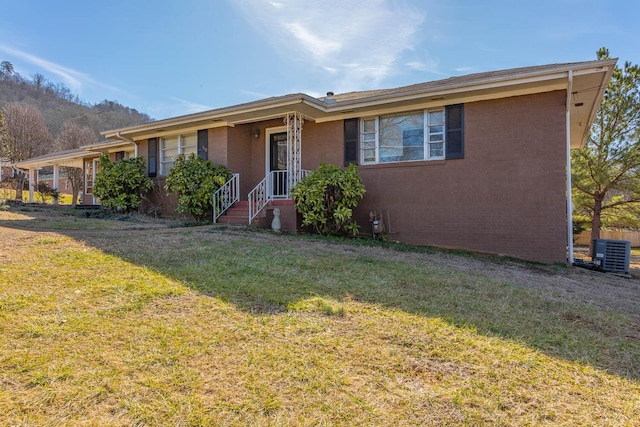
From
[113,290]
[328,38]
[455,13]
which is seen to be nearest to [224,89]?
[328,38]

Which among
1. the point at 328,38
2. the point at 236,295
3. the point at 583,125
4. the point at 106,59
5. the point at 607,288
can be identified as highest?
the point at 106,59

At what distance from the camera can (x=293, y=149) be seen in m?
9.70

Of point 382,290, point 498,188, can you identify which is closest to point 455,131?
point 498,188

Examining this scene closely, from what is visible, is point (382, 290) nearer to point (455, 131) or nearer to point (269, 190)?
point (455, 131)

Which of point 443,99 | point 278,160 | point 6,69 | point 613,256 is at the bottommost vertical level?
point 613,256

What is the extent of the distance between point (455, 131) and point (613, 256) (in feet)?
13.5

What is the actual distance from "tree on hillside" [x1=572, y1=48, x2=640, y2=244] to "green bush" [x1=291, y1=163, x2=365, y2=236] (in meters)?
9.86

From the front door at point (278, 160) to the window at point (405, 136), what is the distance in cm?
253

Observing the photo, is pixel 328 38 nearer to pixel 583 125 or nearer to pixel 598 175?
pixel 583 125

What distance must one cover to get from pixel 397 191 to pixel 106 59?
1692cm

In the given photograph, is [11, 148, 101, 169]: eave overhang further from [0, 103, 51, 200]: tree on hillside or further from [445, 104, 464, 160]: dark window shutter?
[445, 104, 464, 160]: dark window shutter

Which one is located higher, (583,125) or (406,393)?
(583,125)

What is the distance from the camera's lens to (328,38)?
10656 mm

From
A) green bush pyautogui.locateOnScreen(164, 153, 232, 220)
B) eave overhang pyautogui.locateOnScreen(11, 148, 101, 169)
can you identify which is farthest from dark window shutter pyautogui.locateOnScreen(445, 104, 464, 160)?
eave overhang pyautogui.locateOnScreen(11, 148, 101, 169)
